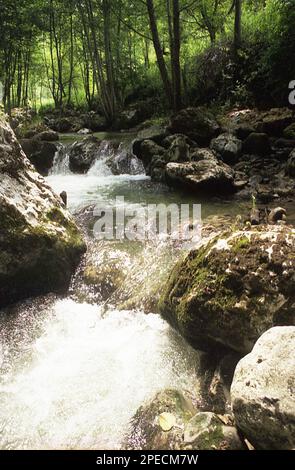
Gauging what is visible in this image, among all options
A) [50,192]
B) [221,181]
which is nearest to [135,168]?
[221,181]

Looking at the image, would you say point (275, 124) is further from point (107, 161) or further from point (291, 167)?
point (107, 161)

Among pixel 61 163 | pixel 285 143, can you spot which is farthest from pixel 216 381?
pixel 61 163

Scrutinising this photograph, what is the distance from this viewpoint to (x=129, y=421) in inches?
131

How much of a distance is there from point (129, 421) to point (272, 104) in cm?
1305

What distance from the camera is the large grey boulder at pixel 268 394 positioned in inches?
98.2

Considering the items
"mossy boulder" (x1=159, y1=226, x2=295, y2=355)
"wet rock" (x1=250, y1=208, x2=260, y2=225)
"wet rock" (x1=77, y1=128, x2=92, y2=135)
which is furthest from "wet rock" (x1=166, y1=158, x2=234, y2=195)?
"wet rock" (x1=77, y1=128, x2=92, y2=135)

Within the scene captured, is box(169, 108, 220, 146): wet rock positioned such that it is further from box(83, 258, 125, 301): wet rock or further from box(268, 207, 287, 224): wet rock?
box(83, 258, 125, 301): wet rock

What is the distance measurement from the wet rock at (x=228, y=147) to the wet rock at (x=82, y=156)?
4.87 metres

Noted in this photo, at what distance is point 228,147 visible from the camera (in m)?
10.8

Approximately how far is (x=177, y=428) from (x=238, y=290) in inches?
56.0

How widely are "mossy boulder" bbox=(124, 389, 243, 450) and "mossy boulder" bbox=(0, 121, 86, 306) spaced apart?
2920 millimetres

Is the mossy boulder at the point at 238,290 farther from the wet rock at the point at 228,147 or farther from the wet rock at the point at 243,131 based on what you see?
the wet rock at the point at 243,131

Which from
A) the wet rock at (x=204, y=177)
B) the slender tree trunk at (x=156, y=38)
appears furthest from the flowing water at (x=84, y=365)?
the slender tree trunk at (x=156, y=38)
